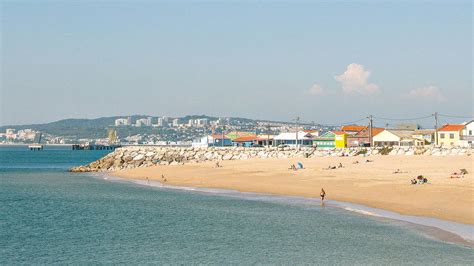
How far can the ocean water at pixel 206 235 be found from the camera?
1080 inches

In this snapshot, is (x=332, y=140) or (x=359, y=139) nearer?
(x=359, y=139)

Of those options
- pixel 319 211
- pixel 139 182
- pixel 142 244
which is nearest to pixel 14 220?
pixel 142 244

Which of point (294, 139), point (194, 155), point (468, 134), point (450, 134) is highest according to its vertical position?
point (294, 139)

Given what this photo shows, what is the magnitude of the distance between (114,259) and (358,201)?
22943 millimetres

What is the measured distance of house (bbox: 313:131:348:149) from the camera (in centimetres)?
12438

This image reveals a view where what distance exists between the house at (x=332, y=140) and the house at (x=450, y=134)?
19.1 metres

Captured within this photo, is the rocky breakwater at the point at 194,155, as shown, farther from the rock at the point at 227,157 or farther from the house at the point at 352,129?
the house at the point at 352,129

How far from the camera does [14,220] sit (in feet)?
135

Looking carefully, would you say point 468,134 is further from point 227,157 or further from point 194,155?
point 194,155

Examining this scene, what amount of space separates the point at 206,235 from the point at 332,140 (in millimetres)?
97751

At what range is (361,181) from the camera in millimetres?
56156

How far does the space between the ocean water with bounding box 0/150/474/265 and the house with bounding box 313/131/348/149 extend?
246 ft

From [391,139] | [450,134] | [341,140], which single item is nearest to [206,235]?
[450,134]

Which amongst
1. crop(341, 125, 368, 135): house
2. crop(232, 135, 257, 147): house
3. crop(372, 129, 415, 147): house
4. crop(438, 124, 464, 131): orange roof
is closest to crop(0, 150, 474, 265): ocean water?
crop(438, 124, 464, 131): orange roof
